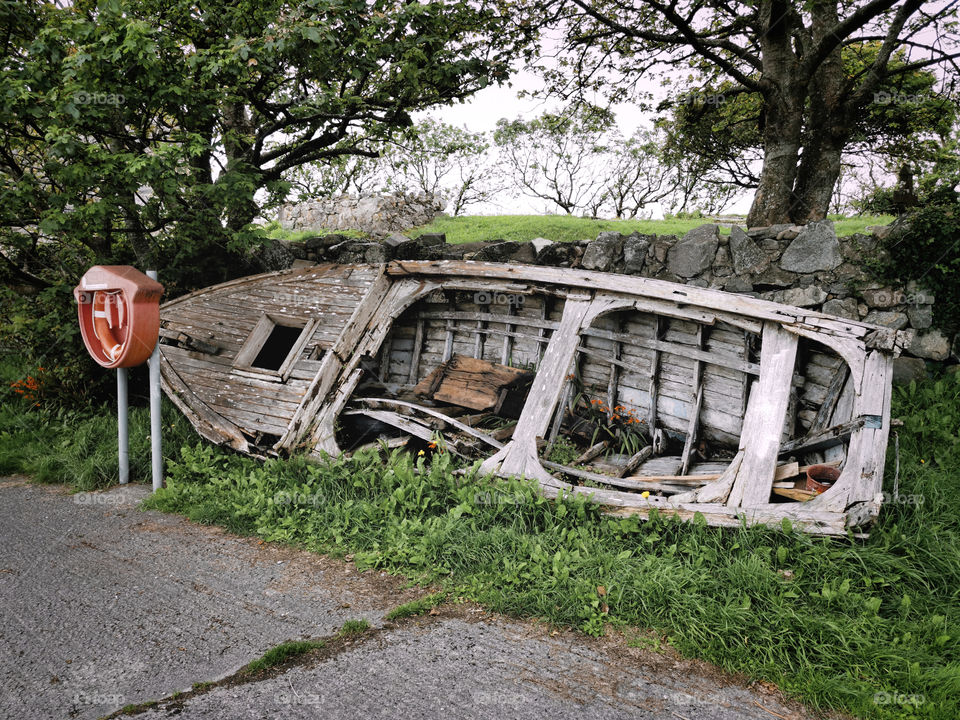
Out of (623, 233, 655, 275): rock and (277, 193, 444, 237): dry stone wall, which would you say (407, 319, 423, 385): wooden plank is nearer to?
(623, 233, 655, 275): rock

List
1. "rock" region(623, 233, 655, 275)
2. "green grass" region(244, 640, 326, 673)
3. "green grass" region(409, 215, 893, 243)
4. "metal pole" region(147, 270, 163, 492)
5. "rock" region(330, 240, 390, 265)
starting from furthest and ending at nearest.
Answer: "green grass" region(409, 215, 893, 243) < "rock" region(330, 240, 390, 265) < "rock" region(623, 233, 655, 275) < "metal pole" region(147, 270, 163, 492) < "green grass" region(244, 640, 326, 673)

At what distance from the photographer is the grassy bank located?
282cm

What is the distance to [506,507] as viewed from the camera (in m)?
4.10

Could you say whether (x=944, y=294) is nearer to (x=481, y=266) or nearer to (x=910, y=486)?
(x=910, y=486)

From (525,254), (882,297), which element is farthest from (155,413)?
(882,297)

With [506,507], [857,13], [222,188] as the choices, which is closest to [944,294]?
[857,13]

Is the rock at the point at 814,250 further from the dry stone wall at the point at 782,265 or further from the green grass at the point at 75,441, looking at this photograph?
the green grass at the point at 75,441

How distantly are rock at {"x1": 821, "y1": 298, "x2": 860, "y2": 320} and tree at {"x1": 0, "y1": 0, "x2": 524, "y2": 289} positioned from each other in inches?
208

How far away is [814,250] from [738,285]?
85 cm

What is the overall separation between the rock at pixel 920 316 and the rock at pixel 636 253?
284cm

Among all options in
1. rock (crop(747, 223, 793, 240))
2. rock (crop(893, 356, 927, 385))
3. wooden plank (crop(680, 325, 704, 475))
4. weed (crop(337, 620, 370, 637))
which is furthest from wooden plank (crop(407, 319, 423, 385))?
rock (crop(893, 356, 927, 385))

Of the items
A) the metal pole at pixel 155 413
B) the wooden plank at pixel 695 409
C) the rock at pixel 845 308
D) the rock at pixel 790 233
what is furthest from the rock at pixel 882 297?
the metal pole at pixel 155 413

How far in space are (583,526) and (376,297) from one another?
3.39m

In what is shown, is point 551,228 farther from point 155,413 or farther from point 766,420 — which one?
point 155,413
